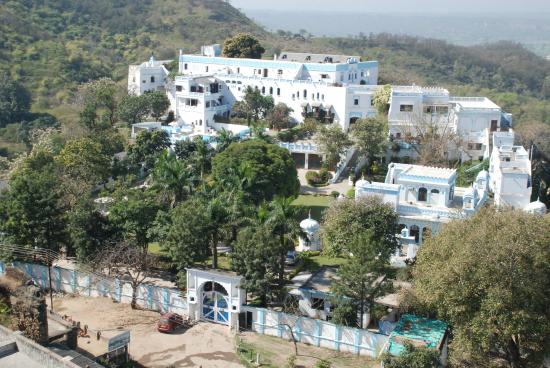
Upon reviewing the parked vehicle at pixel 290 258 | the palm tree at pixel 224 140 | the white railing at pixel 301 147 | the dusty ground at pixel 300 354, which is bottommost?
the dusty ground at pixel 300 354

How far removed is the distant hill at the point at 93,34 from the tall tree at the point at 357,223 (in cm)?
5249

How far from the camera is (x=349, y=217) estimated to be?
105ft

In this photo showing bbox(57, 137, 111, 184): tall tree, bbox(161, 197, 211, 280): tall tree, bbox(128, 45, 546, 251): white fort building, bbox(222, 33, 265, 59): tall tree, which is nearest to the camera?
bbox(161, 197, 211, 280): tall tree

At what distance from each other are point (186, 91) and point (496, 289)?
3877 centimetres

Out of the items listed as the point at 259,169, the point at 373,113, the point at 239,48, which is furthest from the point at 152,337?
the point at 239,48

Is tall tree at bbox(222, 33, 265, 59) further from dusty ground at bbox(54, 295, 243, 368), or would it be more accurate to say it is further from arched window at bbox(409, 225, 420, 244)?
dusty ground at bbox(54, 295, 243, 368)

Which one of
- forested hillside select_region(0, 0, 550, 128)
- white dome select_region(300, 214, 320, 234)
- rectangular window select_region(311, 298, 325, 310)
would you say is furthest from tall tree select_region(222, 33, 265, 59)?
rectangular window select_region(311, 298, 325, 310)

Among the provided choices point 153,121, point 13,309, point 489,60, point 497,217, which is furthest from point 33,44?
point 489,60

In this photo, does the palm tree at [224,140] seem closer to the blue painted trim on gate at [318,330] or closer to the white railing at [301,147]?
the white railing at [301,147]

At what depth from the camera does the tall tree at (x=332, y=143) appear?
48.8m

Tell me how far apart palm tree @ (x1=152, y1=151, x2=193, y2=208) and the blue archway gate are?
8.86 meters

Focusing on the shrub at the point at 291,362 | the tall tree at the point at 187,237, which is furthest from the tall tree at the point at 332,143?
the shrub at the point at 291,362

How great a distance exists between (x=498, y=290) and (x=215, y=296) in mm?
11794

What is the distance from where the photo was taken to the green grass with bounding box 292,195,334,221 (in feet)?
139
